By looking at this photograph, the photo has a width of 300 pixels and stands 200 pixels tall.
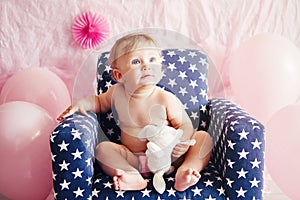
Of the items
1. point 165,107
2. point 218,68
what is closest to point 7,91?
point 165,107

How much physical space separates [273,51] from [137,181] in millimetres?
867

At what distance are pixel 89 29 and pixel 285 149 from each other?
103 cm

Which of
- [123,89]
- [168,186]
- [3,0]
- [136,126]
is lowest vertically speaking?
[168,186]

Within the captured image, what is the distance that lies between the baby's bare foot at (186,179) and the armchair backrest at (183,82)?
26 cm

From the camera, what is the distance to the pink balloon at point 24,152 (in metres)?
1.80

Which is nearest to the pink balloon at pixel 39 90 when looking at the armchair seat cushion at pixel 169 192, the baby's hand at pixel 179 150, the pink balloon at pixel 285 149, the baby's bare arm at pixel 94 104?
the baby's bare arm at pixel 94 104

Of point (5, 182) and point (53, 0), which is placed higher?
point (53, 0)

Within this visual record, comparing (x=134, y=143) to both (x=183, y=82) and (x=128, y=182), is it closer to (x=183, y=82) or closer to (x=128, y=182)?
(x=128, y=182)

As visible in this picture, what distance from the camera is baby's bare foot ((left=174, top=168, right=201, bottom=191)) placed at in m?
1.59

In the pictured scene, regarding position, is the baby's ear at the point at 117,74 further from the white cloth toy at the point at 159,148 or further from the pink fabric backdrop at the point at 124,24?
the pink fabric backdrop at the point at 124,24

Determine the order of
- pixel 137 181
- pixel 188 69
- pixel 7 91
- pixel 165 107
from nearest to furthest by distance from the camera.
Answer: pixel 137 181, pixel 165 107, pixel 188 69, pixel 7 91

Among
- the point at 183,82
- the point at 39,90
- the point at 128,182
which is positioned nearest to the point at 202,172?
the point at 128,182

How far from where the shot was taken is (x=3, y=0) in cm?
225

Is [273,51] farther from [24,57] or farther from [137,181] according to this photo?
[24,57]
